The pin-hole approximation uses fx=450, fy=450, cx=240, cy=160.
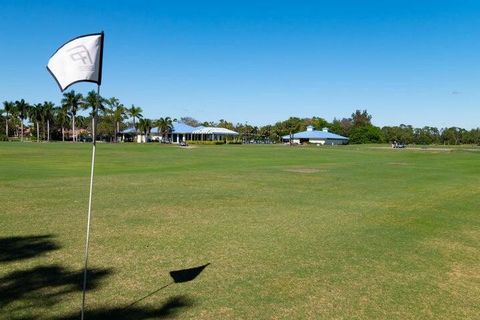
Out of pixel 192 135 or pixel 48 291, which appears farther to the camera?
pixel 192 135

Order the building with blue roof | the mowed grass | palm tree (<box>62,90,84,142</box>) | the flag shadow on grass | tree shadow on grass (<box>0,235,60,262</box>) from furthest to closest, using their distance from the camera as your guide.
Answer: the building with blue roof < palm tree (<box>62,90,84,142</box>) < tree shadow on grass (<box>0,235,60,262</box>) < the flag shadow on grass < the mowed grass

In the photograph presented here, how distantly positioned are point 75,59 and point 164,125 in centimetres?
14328

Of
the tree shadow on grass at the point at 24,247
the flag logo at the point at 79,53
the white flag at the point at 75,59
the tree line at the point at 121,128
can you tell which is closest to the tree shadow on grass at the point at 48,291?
the tree shadow on grass at the point at 24,247

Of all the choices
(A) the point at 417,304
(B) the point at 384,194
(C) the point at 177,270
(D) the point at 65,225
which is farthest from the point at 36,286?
(B) the point at 384,194

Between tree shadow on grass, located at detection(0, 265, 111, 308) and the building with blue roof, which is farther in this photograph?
the building with blue roof

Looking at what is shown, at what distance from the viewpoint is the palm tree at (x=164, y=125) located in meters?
146

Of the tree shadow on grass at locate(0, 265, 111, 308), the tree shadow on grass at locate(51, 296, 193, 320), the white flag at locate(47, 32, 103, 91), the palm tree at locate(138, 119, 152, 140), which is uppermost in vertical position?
the palm tree at locate(138, 119, 152, 140)

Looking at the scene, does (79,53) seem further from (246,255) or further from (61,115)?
Result: (61,115)

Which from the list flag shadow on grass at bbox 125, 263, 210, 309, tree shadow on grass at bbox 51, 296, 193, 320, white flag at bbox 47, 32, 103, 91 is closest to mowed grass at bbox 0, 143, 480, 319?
tree shadow on grass at bbox 51, 296, 193, 320

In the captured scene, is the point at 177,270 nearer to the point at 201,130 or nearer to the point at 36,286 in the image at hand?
the point at 36,286

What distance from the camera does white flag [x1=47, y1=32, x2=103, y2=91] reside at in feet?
18.4

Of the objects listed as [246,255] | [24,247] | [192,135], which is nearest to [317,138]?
[192,135]

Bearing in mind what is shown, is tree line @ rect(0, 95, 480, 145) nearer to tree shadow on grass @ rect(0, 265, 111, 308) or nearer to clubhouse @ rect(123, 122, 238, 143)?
clubhouse @ rect(123, 122, 238, 143)

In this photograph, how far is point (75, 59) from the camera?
5.61 metres
